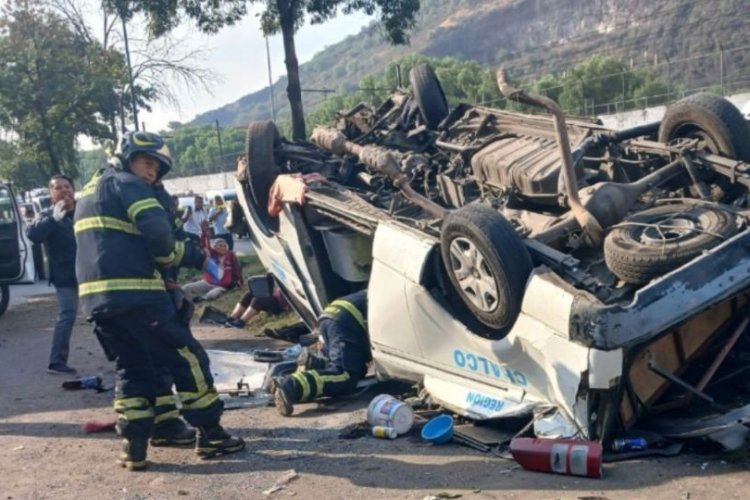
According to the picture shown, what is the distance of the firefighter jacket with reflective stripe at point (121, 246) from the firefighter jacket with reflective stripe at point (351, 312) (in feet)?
4.31

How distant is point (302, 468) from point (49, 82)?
67.7ft

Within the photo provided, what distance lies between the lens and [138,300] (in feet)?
15.6

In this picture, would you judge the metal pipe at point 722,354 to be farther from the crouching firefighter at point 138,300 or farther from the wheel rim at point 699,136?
the crouching firefighter at point 138,300

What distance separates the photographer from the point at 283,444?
5.10 m

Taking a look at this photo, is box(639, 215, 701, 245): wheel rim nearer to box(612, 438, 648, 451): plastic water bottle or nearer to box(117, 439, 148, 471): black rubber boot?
box(612, 438, 648, 451): plastic water bottle

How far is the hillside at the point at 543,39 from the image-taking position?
68.5 metres

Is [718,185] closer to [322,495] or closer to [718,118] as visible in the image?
[718,118]

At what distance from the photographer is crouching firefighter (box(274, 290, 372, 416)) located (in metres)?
5.60

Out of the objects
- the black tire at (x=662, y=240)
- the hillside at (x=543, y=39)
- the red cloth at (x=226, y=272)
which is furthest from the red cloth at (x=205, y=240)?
the hillside at (x=543, y=39)

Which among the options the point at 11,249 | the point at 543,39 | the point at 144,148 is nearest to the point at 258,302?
the point at 144,148

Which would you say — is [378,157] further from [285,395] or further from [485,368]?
[485,368]

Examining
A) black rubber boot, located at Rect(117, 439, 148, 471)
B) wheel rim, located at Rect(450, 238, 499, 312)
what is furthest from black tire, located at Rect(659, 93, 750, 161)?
black rubber boot, located at Rect(117, 439, 148, 471)

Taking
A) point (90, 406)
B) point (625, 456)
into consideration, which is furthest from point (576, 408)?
point (90, 406)

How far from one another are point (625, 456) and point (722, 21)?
7256 centimetres
